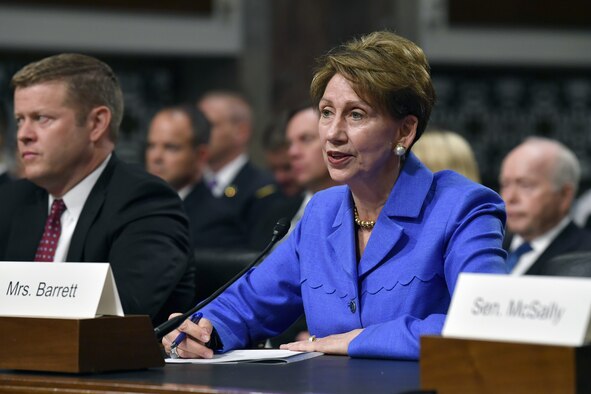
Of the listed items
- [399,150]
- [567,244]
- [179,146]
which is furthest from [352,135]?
[179,146]

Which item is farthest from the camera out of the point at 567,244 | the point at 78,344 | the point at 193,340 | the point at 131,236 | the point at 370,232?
the point at 567,244

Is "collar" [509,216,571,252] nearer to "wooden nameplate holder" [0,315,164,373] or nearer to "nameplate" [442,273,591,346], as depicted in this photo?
"wooden nameplate holder" [0,315,164,373]

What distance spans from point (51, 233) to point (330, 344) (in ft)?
4.48

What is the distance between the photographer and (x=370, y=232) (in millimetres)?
2977

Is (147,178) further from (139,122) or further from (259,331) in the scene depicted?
(139,122)

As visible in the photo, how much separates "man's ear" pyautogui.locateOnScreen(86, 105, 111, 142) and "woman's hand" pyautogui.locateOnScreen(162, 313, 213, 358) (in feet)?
4.00

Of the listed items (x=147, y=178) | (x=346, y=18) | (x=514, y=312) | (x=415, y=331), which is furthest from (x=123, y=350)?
(x=346, y=18)

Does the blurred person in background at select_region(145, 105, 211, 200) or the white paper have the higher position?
the blurred person in background at select_region(145, 105, 211, 200)

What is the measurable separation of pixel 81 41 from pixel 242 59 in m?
1.20

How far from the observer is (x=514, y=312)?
1940 mm

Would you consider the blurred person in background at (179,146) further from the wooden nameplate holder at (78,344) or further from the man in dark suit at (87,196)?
the wooden nameplate holder at (78,344)

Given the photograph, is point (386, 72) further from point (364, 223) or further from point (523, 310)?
point (523, 310)

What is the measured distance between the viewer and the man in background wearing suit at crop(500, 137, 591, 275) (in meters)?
5.32

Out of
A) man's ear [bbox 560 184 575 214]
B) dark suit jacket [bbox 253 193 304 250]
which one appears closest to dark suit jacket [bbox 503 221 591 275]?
man's ear [bbox 560 184 575 214]
